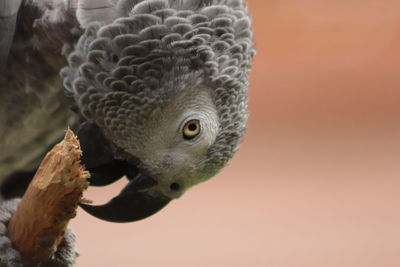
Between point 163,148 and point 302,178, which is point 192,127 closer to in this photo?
point 163,148

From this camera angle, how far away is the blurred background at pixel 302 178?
2658 millimetres

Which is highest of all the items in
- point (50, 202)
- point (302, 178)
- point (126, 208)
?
point (302, 178)

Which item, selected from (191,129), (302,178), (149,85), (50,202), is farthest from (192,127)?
(302,178)

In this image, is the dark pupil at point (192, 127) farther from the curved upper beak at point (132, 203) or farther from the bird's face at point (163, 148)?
the curved upper beak at point (132, 203)

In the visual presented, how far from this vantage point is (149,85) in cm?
136

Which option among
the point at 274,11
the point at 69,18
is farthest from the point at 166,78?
the point at 274,11

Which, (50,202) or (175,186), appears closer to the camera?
(50,202)

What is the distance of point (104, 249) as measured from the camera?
110 inches

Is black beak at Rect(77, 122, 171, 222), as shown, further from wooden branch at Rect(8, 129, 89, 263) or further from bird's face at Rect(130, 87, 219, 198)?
wooden branch at Rect(8, 129, 89, 263)

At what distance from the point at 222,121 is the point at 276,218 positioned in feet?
4.91

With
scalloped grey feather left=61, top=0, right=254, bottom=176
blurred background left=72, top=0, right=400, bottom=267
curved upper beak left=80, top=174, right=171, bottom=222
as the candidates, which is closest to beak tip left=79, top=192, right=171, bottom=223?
curved upper beak left=80, top=174, right=171, bottom=222

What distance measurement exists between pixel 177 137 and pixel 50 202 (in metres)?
0.33

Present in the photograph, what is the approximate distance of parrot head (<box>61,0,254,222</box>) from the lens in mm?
1355

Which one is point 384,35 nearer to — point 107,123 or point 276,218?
point 276,218
